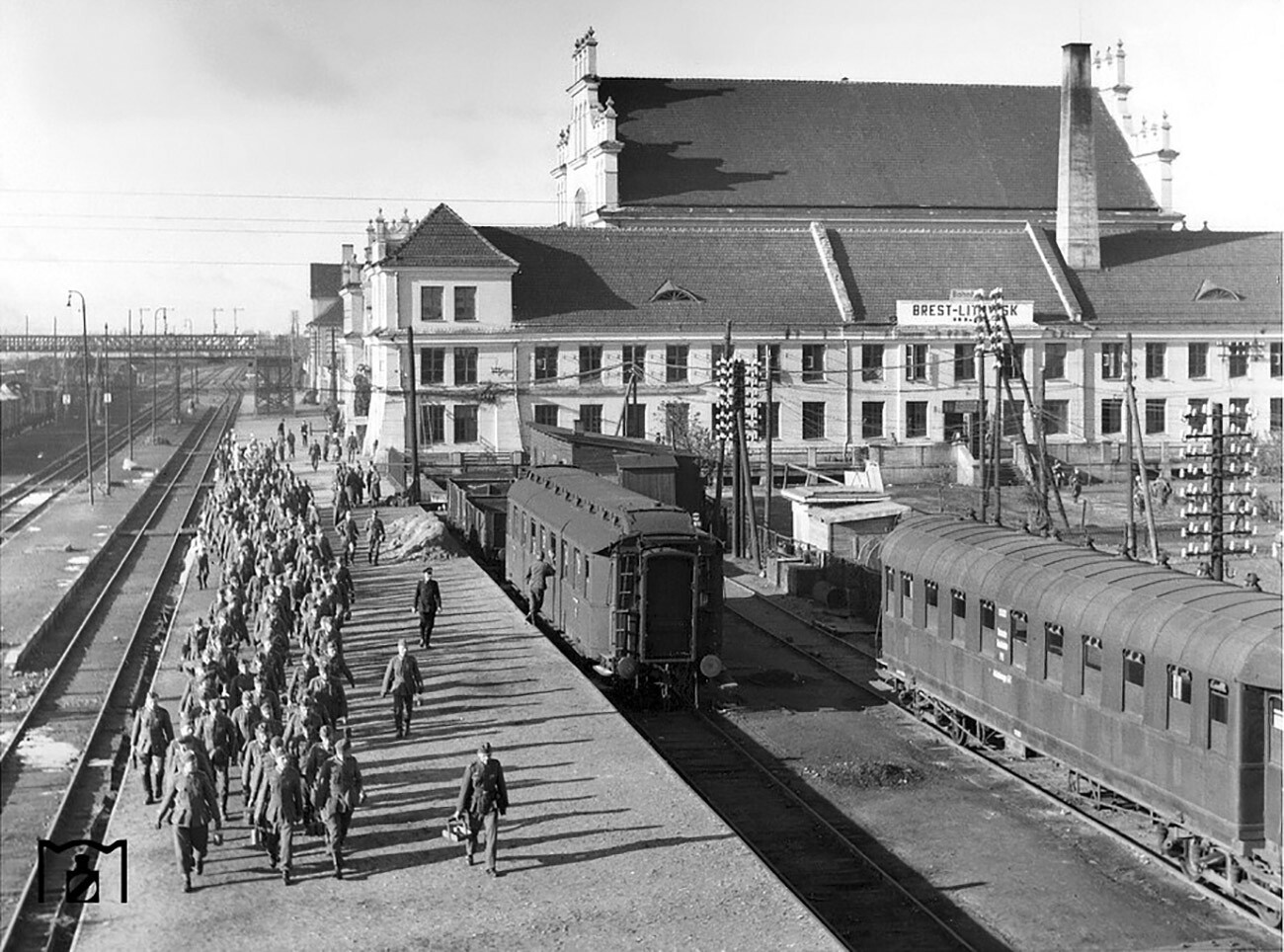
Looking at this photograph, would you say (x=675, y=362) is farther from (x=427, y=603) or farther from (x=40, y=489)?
(x=427, y=603)

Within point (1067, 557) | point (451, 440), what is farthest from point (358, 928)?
point (451, 440)

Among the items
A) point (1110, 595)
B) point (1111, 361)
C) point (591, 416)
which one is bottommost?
point (1110, 595)

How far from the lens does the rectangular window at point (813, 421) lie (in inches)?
2446

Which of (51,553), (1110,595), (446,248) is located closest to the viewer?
(1110,595)

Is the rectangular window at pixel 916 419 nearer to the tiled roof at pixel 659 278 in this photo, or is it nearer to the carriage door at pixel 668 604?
the tiled roof at pixel 659 278

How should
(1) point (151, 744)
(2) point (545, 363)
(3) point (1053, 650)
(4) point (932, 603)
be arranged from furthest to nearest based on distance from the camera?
(2) point (545, 363) < (4) point (932, 603) < (3) point (1053, 650) < (1) point (151, 744)

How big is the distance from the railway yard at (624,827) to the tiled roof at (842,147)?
138 ft

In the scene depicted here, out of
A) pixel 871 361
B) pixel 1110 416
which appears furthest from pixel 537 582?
pixel 1110 416

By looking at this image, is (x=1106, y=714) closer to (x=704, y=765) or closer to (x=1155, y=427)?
(x=704, y=765)

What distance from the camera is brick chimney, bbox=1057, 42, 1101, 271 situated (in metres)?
64.7

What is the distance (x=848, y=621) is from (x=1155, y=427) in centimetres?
3365

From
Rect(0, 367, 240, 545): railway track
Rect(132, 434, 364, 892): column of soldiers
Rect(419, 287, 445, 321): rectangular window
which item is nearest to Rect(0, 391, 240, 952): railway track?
Rect(132, 434, 364, 892): column of soldiers

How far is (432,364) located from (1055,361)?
81.7ft

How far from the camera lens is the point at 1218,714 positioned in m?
15.9
